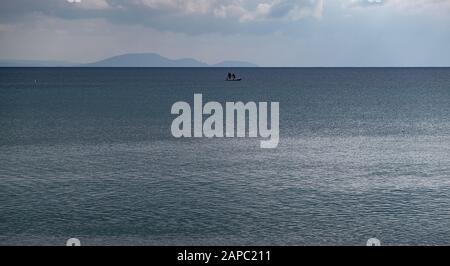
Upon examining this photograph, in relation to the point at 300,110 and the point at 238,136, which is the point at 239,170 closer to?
the point at 238,136

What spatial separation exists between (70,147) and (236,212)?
122 ft

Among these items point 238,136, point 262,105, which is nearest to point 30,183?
point 238,136

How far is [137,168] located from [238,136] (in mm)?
26188

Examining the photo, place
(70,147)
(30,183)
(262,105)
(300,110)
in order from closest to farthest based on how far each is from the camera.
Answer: (30,183), (70,147), (300,110), (262,105)

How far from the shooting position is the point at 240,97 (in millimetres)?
168750

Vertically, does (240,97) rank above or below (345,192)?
above

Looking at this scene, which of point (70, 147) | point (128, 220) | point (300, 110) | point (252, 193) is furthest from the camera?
point (300, 110)

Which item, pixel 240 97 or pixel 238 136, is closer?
pixel 238 136

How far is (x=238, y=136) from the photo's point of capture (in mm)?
77625

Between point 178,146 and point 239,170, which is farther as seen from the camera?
point 178,146
